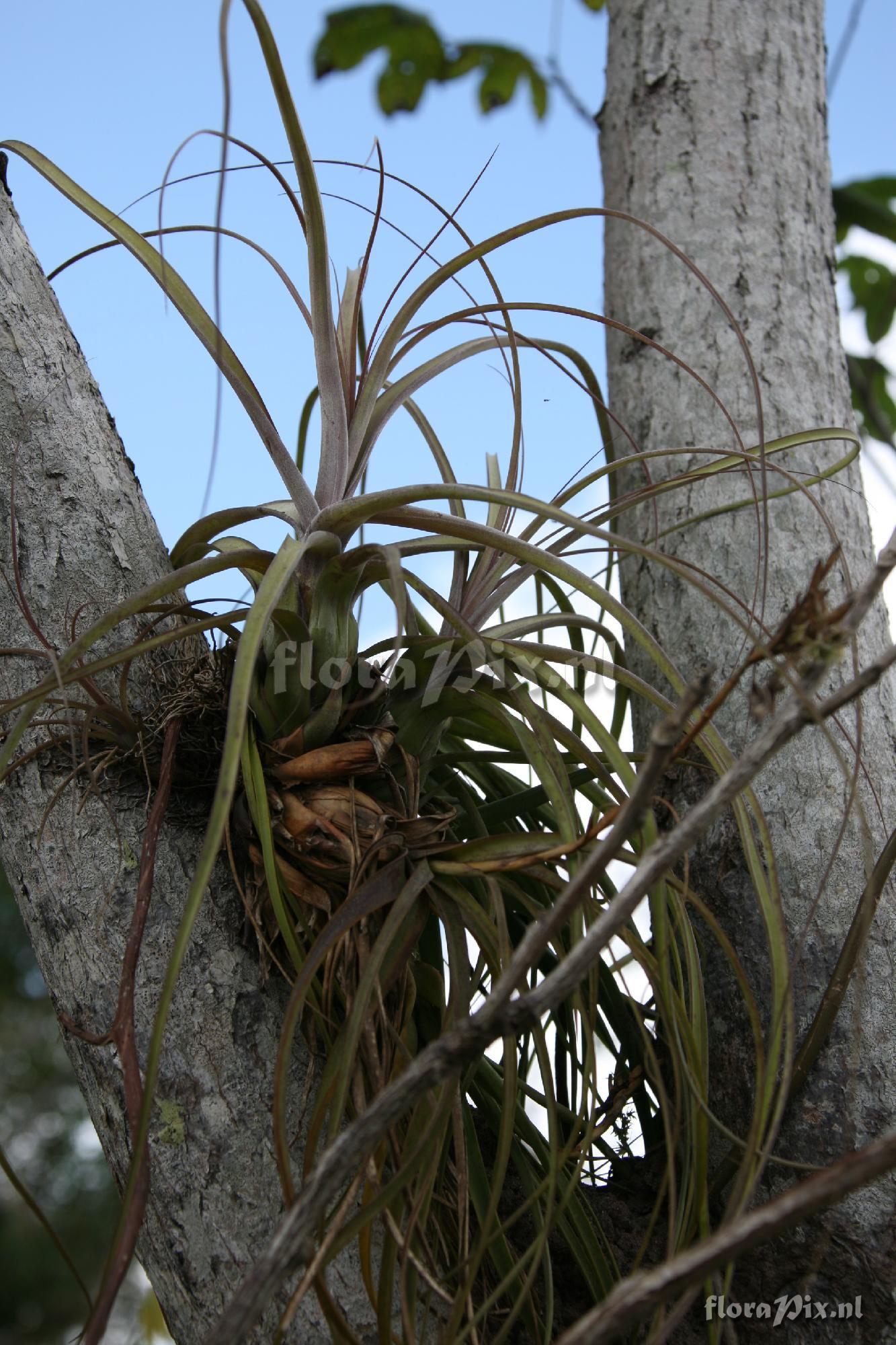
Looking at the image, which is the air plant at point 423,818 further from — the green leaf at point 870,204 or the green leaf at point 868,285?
the green leaf at point 868,285

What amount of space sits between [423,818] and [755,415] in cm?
53

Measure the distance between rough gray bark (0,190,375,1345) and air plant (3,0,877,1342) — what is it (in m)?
0.02

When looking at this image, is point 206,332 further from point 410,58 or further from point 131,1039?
point 410,58

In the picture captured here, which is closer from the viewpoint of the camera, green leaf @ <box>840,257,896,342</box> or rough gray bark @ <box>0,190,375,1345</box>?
rough gray bark @ <box>0,190,375,1345</box>

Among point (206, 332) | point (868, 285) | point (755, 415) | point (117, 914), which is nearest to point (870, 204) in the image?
point (868, 285)

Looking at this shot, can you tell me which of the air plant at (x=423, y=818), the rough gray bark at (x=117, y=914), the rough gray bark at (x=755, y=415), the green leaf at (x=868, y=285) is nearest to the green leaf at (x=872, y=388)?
the green leaf at (x=868, y=285)

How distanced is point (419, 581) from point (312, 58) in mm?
1680

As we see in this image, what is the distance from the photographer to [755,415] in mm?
888

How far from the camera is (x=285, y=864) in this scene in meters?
0.60

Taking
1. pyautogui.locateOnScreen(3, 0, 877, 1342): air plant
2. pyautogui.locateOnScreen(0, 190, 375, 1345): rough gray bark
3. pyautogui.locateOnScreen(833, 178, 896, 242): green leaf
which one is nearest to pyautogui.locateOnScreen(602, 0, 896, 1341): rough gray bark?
pyautogui.locateOnScreen(3, 0, 877, 1342): air plant

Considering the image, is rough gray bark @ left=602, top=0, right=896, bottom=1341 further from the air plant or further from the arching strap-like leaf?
the arching strap-like leaf

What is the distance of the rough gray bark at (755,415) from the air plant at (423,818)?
45 mm

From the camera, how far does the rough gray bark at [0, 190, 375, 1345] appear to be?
1.72ft

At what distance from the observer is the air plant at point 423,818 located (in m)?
0.50
